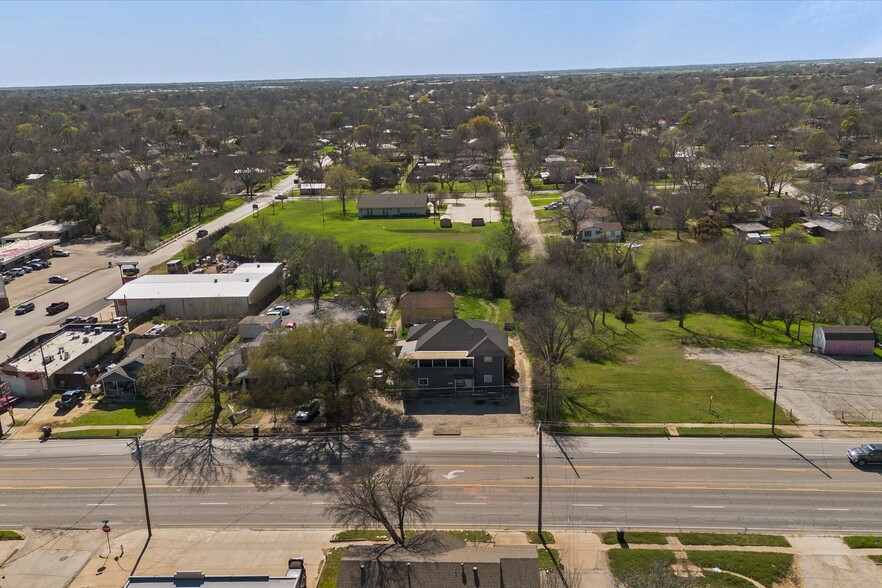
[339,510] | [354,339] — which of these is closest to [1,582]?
[339,510]

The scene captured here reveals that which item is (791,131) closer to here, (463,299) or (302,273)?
(463,299)

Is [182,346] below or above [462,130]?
below

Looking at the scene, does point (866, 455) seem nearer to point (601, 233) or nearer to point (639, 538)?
point (639, 538)

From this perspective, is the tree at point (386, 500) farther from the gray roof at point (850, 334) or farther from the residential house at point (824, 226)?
the residential house at point (824, 226)

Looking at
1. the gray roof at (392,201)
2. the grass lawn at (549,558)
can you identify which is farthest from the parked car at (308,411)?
the gray roof at (392,201)

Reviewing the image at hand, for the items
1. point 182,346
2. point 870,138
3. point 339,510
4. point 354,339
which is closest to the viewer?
point 339,510

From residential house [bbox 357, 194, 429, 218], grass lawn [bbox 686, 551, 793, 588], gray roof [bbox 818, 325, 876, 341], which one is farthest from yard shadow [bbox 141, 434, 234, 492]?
residential house [bbox 357, 194, 429, 218]

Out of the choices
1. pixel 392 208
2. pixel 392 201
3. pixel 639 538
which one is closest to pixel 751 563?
pixel 639 538
